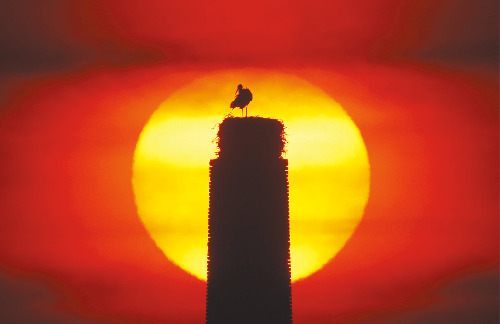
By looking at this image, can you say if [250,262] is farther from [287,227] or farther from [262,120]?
[262,120]

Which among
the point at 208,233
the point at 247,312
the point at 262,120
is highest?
the point at 262,120

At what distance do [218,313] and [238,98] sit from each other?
21.3 m

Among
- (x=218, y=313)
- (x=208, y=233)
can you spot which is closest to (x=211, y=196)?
(x=208, y=233)

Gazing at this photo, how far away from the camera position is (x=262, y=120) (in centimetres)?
12212

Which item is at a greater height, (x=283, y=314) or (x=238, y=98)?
(x=238, y=98)

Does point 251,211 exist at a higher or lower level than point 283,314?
higher

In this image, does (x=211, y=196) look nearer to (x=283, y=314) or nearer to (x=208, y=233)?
(x=208, y=233)

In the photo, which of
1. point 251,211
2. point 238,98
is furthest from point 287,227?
point 238,98

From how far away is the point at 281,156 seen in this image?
125 m

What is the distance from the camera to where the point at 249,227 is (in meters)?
123

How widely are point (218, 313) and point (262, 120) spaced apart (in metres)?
19.2

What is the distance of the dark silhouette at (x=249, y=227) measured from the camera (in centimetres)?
12262

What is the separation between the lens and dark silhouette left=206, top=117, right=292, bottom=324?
12262 cm

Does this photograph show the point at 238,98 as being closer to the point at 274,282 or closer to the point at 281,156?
the point at 281,156
